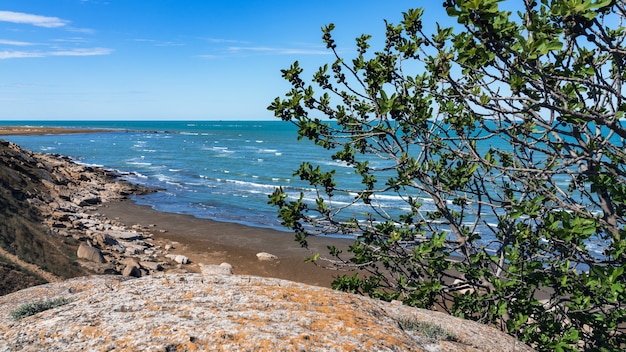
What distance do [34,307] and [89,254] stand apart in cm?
1425

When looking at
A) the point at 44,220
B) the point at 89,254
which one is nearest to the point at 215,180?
the point at 44,220

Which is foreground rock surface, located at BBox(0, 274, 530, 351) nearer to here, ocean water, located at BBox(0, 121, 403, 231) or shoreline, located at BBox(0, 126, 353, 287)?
shoreline, located at BBox(0, 126, 353, 287)

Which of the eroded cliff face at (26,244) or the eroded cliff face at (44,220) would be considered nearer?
the eroded cliff face at (26,244)

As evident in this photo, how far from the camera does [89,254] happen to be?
58.9ft

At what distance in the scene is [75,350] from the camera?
377 centimetres

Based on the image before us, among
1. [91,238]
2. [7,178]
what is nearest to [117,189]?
[7,178]

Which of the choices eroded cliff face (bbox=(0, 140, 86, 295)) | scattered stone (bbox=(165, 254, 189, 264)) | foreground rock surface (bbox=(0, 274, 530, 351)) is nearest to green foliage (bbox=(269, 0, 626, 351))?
foreground rock surface (bbox=(0, 274, 530, 351))

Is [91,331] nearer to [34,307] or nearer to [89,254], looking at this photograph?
[34,307]

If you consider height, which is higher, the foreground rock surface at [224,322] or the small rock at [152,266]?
the foreground rock surface at [224,322]

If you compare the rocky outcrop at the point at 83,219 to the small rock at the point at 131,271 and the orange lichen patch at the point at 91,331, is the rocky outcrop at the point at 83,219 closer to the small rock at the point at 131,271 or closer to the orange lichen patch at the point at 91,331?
the small rock at the point at 131,271

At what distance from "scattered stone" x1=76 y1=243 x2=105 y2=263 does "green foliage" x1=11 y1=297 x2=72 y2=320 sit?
13.8m

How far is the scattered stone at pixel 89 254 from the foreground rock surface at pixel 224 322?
13865 mm

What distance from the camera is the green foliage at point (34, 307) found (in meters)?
5.01

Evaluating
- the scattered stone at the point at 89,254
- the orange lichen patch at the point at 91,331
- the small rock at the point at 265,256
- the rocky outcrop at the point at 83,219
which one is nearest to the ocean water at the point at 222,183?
the small rock at the point at 265,256
